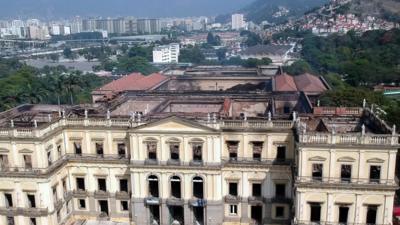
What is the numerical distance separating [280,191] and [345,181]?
26.2 ft

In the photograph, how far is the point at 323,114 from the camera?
4494cm

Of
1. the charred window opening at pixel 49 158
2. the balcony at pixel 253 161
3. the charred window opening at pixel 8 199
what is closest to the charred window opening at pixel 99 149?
the charred window opening at pixel 49 158

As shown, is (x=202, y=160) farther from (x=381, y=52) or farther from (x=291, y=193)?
(x=381, y=52)

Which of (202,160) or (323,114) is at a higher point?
(323,114)

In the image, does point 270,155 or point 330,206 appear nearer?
point 330,206

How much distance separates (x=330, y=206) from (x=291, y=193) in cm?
588

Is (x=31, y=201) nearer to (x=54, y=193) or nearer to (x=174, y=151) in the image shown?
(x=54, y=193)

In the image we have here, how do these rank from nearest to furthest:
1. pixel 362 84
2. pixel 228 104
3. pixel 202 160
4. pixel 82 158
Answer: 1. pixel 202 160
2. pixel 82 158
3. pixel 228 104
4. pixel 362 84

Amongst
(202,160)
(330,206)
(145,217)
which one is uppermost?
(202,160)

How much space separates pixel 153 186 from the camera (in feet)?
145

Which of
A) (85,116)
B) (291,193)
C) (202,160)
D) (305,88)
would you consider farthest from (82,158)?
(305,88)

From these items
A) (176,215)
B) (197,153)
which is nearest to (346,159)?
(197,153)

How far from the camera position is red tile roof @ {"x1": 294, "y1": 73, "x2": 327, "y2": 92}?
253 feet

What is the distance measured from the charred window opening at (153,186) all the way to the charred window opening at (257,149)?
32.3 ft
